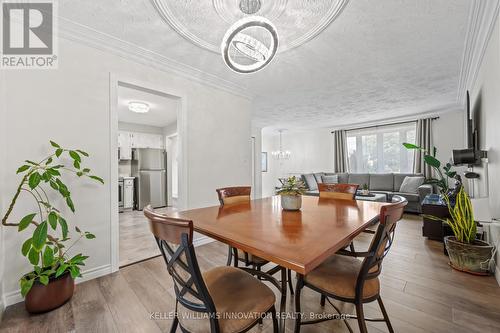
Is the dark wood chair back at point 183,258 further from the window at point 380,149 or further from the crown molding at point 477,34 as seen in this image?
the window at point 380,149

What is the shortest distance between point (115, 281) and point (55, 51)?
2.26 metres

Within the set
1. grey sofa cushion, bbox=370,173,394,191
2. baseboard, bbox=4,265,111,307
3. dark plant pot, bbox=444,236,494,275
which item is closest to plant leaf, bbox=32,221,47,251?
baseboard, bbox=4,265,111,307

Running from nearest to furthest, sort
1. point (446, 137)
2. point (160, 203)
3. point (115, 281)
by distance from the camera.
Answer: point (115, 281) < point (446, 137) < point (160, 203)

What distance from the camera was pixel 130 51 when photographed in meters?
2.29

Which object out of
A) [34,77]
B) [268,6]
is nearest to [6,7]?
[34,77]

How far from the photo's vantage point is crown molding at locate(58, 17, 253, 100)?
76.0 inches

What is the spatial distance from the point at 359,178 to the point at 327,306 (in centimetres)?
519

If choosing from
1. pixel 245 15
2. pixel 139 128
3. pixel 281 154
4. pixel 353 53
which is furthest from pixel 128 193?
pixel 353 53

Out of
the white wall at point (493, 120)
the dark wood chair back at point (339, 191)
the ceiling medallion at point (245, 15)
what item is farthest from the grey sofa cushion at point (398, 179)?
the ceiling medallion at point (245, 15)

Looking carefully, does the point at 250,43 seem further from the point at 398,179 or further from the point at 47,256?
the point at 398,179

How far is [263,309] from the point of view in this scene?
955mm

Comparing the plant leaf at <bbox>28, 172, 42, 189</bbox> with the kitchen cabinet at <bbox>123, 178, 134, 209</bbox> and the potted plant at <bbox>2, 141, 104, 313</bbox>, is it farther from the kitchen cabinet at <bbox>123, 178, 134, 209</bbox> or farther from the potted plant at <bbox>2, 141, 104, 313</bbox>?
the kitchen cabinet at <bbox>123, 178, 134, 209</bbox>

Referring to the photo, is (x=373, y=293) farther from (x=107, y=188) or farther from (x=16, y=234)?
(x=16, y=234)

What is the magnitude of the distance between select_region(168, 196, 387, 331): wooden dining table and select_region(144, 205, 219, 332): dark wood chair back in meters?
0.19
